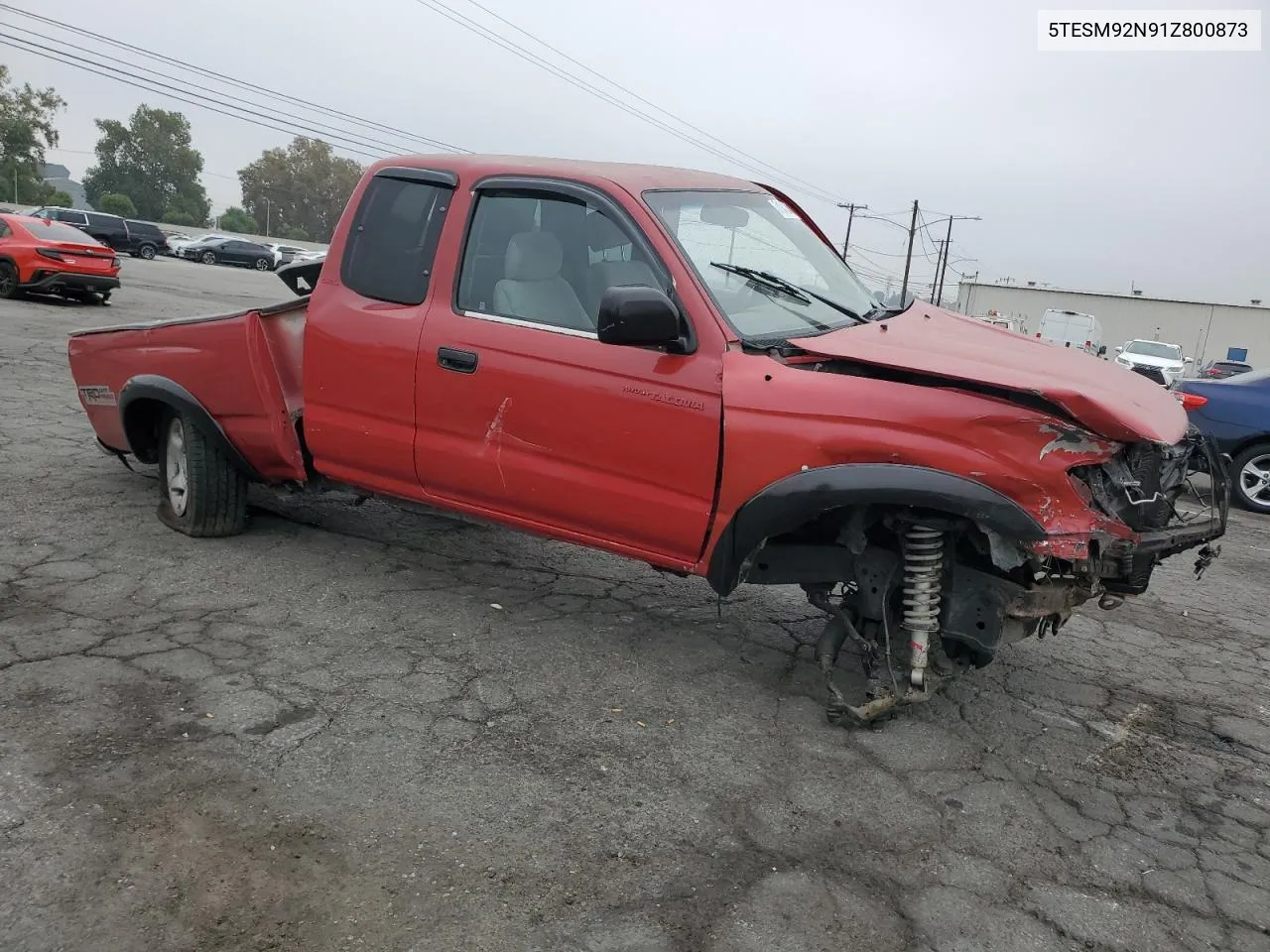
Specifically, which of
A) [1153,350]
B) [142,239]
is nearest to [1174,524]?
[1153,350]

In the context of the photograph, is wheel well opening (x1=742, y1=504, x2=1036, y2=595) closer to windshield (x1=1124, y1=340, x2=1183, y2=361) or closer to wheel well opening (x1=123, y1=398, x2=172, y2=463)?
wheel well opening (x1=123, y1=398, x2=172, y2=463)

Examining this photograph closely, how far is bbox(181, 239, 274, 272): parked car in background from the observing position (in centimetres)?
4597

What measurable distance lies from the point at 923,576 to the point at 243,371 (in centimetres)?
337

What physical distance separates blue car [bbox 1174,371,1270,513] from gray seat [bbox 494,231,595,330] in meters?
7.14

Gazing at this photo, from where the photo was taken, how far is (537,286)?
411 centimetres

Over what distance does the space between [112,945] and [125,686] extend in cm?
148

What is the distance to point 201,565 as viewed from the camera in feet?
16.4

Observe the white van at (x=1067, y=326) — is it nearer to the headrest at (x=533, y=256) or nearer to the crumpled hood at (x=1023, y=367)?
the crumpled hood at (x=1023, y=367)

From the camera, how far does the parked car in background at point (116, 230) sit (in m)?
38.9

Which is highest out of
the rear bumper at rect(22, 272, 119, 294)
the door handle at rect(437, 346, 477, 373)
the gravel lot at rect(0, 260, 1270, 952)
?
the door handle at rect(437, 346, 477, 373)

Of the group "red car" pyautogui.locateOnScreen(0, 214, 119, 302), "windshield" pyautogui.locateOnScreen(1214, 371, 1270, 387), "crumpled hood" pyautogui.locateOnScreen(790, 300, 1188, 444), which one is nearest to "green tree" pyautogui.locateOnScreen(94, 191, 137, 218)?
"red car" pyautogui.locateOnScreen(0, 214, 119, 302)

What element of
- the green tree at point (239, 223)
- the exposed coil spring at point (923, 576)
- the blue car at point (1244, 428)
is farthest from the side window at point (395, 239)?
the green tree at point (239, 223)

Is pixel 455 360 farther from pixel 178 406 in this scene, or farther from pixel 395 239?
pixel 178 406

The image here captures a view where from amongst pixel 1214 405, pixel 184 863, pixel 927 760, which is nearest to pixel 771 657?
pixel 927 760
